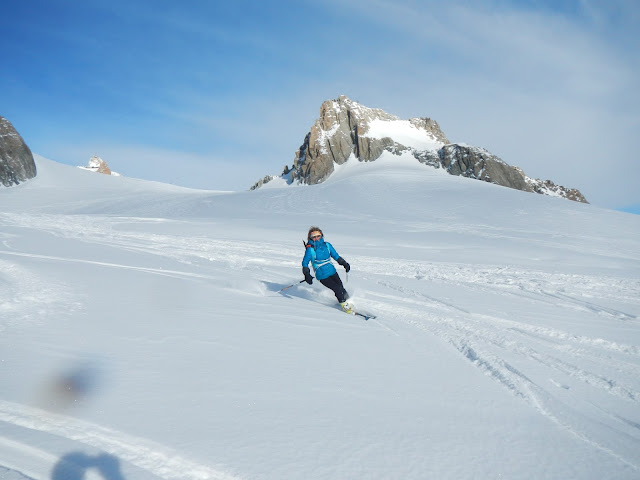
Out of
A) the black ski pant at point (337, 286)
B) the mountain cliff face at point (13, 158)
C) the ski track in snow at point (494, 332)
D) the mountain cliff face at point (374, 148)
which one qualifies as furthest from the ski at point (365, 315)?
the mountain cliff face at point (374, 148)

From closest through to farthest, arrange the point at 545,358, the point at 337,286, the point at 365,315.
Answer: the point at 545,358 < the point at 365,315 < the point at 337,286

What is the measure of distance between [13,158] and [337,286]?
2730 inches

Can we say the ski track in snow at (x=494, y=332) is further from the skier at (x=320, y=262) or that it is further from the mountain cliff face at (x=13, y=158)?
the mountain cliff face at (x=13, y=158)

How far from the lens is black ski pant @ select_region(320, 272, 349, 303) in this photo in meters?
6.28

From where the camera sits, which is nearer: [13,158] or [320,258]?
[320,258]

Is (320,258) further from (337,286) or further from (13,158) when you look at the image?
(13,158)

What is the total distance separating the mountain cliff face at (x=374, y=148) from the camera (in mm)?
117312

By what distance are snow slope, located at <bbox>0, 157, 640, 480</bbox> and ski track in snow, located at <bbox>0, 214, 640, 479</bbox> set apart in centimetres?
2

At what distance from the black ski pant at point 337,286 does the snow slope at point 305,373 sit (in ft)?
1.04

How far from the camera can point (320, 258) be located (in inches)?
271

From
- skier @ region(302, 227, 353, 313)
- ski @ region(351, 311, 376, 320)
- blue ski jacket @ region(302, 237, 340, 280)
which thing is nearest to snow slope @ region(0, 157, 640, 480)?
ski @ region(351, 311, 376, 320)

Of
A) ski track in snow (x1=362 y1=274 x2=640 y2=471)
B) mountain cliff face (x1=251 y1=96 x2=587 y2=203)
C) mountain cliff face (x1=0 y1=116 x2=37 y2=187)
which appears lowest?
ski track in snow (x1=362 y1=274 x2=640 y2=471)

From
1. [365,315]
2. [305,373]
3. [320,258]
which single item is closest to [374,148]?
[320,258]

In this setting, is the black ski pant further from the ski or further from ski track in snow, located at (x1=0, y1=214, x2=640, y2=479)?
ski track in snow, located at (x1=0, y1=214, x2=640, y2=479)
